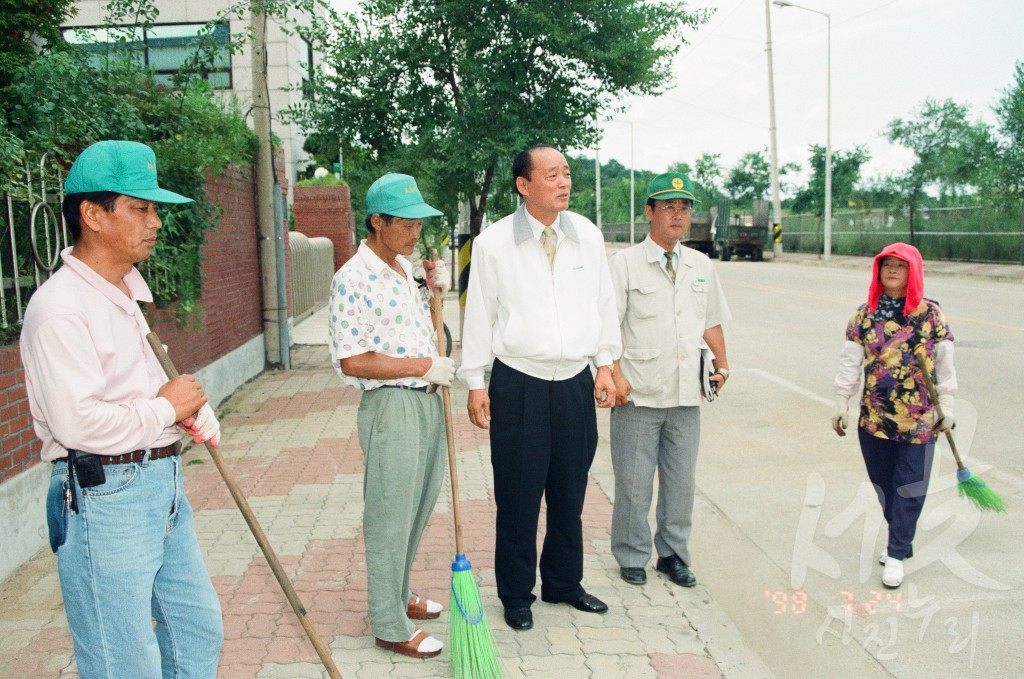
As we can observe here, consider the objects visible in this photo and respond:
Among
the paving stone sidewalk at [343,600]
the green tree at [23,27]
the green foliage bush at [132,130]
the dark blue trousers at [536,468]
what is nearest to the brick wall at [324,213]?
the green foliage bush at [132,130]

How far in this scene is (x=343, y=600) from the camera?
4316 millimetres

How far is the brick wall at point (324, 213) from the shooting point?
2244 cm

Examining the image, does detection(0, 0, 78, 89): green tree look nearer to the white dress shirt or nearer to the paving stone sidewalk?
the paving stone sidewalk

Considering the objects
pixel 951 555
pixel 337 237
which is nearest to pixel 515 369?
pixel 951 555

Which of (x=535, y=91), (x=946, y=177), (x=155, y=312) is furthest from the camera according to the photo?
(x=946, y=177)

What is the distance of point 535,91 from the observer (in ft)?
32.7

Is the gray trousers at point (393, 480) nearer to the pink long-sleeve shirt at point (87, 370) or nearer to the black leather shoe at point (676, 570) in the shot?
the pink long-sleeve shirt at point (87, 370)

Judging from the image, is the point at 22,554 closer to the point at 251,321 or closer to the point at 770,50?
the point at 251,321

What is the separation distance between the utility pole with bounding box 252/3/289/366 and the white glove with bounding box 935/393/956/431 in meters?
8.39

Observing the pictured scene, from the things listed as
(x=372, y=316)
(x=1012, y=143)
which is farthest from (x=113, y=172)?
(x=1012, y=143)

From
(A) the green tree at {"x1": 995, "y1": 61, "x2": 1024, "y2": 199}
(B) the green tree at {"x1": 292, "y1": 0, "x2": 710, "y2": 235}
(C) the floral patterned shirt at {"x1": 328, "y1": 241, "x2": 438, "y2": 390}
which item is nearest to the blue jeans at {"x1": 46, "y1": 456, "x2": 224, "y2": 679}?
(C) the floral patterned shirt at {"x1": 328, "y1": 241, "x2": 438, "y2": 390}

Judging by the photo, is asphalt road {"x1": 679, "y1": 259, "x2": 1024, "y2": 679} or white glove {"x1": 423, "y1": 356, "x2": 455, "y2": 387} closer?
white glove {"x1": 423, "y1": 356, "x2": 455, "y2": 387}

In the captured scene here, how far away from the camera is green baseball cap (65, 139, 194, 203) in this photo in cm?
246

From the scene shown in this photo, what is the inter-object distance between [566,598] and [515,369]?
44.1 inches
